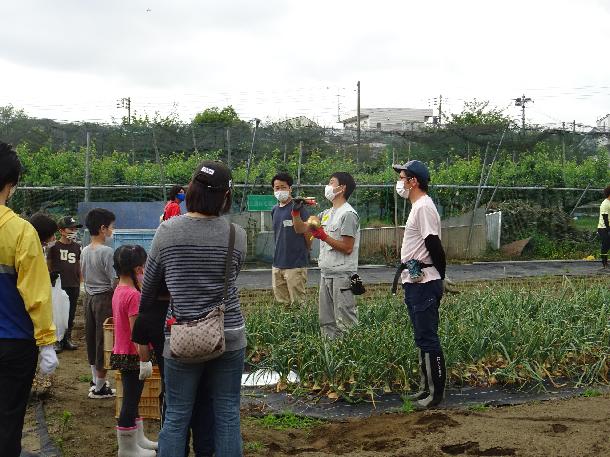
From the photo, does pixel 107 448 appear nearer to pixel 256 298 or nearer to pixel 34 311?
pixel 34 311

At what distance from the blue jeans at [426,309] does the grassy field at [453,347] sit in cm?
54

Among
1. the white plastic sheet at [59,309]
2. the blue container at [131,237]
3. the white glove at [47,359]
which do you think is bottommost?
the white plastic sheet at [59,309]

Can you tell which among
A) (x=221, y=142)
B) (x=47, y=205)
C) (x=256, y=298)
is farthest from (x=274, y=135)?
(x=256, y=298)

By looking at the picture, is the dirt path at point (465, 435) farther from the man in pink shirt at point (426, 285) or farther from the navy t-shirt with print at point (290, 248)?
the navy t-shirt with print at point (290, 248)

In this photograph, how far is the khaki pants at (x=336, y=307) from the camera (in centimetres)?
754

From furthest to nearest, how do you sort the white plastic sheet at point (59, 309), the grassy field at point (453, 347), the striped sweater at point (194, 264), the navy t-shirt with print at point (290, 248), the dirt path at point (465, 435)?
1. the navy t-shirt with print at point (290, 248)
2. the white plastic sheet at point (59, 309)
3. the grassy field at point (453, 347)
4. the dirt path at point (465, 435)
5. the striped sweater at point (194, 264)

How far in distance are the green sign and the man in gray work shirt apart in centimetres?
803

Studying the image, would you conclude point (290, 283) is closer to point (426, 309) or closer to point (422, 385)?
point (422, 385)

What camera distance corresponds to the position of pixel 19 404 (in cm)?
423

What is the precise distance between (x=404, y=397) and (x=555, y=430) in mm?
1251

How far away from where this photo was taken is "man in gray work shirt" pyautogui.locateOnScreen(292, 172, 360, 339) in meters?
7.48

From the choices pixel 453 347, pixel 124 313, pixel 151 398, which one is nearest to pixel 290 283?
pixel 453 347

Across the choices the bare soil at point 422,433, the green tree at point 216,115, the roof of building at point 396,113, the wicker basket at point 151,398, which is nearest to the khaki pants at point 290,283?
the bare soil at point 422,433

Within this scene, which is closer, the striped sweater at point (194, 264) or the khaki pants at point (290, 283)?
the striped sweater at point (194, 264)
